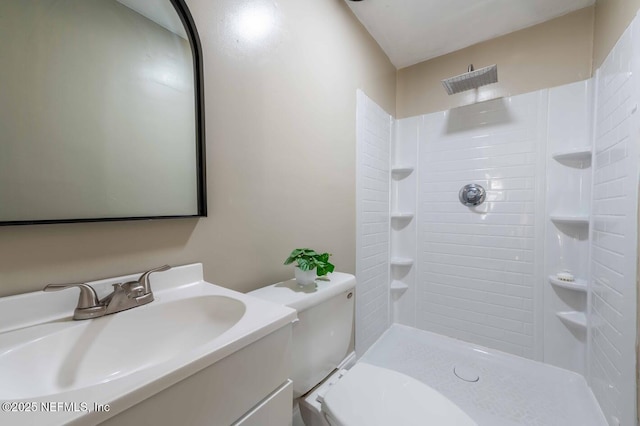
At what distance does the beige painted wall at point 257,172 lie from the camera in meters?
0.66

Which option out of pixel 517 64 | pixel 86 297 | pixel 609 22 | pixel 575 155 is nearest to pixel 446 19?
pixel 517 64

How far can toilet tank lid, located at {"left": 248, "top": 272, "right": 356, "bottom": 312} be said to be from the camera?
869 mm

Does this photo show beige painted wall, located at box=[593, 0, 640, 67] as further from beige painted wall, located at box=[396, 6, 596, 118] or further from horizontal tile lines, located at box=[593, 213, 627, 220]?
horizontal tile lines, located at box=[593, 213, 627, 220]

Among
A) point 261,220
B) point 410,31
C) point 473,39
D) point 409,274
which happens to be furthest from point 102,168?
point 473,39

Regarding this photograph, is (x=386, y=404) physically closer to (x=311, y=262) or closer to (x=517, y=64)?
(x=311, y=262)

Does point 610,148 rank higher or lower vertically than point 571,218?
higher

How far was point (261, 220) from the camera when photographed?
106 centimetres

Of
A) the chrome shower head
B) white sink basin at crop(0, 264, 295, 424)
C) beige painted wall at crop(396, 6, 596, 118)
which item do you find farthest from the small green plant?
beige painted wall at crop(396, 6, 596, 118)

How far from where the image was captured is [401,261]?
2104mm

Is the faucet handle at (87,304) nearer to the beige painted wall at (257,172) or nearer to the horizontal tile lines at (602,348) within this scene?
the beige painted wall at (257,172)

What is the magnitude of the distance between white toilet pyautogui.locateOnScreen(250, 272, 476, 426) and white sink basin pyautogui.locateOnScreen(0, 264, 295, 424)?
232 millimetres

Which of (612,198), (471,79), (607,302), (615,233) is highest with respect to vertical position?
(471,79)

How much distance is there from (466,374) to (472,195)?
120 cm

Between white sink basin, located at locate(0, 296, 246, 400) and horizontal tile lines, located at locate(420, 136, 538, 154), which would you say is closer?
white sink basin, located at locate(0, 296, 246, 400)
